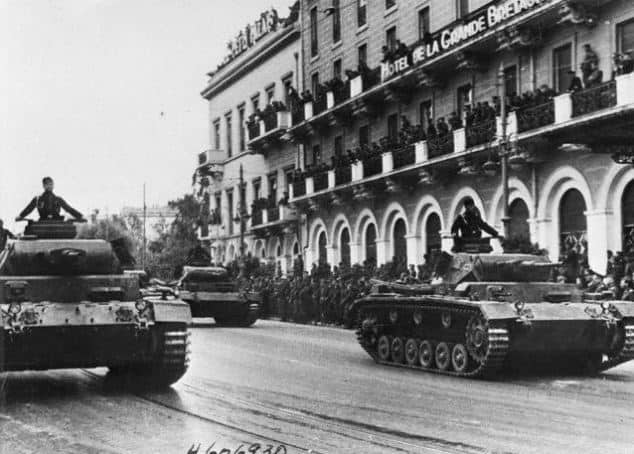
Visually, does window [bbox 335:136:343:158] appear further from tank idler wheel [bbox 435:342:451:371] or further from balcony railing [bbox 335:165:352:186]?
tank idler wheel [bbox 435:342:451:371]

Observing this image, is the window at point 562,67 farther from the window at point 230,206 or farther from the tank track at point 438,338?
the window at point 230,206

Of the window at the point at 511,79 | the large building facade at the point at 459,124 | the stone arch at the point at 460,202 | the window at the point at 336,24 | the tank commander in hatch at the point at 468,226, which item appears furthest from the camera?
the window at the point at 336,24

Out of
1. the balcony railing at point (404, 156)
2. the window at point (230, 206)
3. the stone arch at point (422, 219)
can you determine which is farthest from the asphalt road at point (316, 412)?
the window at point (230, 206)

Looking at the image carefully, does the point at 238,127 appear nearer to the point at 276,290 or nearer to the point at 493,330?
the point at 276,290

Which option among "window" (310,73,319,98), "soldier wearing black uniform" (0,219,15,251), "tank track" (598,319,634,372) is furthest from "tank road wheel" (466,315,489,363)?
"window" (310,73,319,98)

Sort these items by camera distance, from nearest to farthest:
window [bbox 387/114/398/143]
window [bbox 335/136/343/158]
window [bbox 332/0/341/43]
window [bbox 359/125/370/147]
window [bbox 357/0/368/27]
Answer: window [bbox 387/114/398/143], window [bbox 359/125/370/147], window [bbox 357/0/368/27], window [bbox 335/136/343/158], window [bbox 332/0/341/43]

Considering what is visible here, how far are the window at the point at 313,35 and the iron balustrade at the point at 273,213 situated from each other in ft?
21.6

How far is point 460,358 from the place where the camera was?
13344mm

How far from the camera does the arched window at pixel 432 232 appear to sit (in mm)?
29766

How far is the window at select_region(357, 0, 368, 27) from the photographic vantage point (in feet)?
114

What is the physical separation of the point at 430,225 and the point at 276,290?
512 cm

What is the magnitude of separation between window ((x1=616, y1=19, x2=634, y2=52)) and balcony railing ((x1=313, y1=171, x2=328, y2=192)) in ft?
49.7

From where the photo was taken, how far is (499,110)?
24.6 m

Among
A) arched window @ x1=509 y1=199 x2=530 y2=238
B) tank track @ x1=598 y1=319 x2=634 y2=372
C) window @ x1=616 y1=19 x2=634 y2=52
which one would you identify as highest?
window @ x1=616 y1=19 x2=634 y2=52
